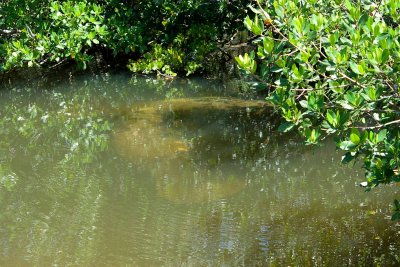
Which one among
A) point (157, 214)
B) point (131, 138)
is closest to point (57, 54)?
point (131, 138)

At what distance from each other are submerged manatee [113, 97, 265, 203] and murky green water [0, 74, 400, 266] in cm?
2

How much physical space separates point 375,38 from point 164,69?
26.4 feet

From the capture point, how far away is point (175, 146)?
7.41 m

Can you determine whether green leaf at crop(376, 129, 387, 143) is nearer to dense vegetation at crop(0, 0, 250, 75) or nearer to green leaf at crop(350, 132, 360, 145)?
green leaf at crop(350, 132, 360, 145)

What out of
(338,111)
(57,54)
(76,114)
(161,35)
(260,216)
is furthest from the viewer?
(161,35)

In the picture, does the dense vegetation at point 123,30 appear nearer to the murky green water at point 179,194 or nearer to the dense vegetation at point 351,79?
the murky green water at point 179,194

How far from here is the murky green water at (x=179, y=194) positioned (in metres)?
4.85

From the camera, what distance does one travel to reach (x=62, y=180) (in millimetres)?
6500

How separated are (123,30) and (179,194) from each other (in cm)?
606

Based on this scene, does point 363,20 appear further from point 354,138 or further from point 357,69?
point 354,138

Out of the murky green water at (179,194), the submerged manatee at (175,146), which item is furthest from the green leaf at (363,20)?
the submerged manatee at (175,146)

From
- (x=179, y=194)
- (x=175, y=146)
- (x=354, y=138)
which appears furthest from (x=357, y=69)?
(x=175, y=146)

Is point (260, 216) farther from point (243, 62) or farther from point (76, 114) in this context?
point (76, 114)

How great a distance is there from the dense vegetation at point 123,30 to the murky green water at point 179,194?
187 centimetres
